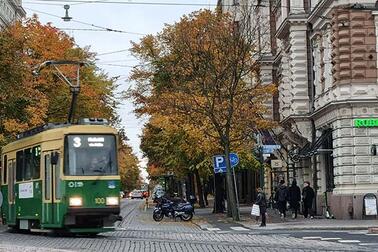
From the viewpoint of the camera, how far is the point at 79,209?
75.8 ft

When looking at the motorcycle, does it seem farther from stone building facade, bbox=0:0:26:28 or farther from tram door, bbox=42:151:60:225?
stone building facade, bbox=0:0:26:28

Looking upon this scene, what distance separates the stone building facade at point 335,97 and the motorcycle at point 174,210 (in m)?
6.50

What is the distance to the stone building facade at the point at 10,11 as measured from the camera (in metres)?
96.2

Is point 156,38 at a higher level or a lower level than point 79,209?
higher

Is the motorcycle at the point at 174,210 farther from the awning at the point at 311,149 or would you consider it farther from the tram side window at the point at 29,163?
the tram side window at the point at 29,163

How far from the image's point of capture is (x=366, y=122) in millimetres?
33719

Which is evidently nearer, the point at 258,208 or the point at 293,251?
the point at 293,251

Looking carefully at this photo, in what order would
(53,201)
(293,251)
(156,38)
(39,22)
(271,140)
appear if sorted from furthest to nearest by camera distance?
1. (39,22)
2. (156,38)
3. (271,140)
4. (53,201)
5. (293,251)

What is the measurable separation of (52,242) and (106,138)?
3905 mm

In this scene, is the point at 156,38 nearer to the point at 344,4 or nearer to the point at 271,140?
the point at 271,140

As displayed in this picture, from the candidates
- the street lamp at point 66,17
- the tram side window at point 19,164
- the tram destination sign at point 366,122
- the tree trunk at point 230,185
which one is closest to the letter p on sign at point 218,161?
the tree trunk at point 230,185

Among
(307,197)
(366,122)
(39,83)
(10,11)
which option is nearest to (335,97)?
(366,122)

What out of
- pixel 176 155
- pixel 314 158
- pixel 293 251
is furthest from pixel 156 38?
pixel 293 251

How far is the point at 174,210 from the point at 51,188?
52.6 ft
